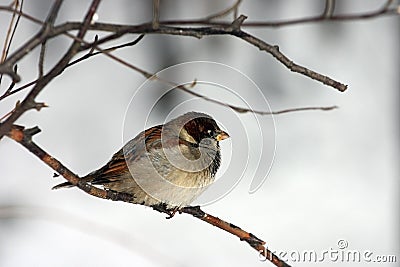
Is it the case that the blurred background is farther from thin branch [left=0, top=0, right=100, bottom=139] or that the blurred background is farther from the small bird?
A: thin branch [left=0, top=0, right=100, bottom=139]

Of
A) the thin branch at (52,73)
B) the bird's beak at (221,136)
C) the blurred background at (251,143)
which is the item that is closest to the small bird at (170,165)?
the bird's beak at (221,136)

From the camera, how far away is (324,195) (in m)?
1.56

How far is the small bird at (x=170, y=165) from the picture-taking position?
751 millimetres

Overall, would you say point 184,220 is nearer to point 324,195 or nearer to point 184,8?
point 324,195

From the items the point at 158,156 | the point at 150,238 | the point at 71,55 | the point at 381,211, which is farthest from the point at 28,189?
the point at 71,55

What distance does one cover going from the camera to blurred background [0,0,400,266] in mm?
1372

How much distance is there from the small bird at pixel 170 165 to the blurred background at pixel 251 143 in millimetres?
487

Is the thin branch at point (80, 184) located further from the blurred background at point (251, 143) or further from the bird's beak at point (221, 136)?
the blurred background at point (251, 143)

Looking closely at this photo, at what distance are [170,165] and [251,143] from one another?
0.57 meters

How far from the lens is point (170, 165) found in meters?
0.75

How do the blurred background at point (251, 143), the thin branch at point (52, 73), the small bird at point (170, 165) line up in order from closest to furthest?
the thin branch at point (52, 73) < the small bird at point (170, 165) < the blurred background at point (251, 143)

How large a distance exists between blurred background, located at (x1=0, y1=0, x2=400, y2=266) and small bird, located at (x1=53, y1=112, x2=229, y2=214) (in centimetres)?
Result: 49

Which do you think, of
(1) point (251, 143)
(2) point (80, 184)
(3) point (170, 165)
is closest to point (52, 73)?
(2) point (80, 184)

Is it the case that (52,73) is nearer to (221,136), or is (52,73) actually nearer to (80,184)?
(80,184)
